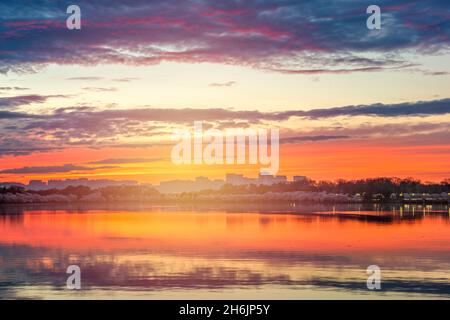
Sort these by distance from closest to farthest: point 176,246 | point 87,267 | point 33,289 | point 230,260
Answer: point 33,289, point 87,267, point 230,260, point 176,246

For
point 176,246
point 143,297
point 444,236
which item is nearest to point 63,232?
point 176,246

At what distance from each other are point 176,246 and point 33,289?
17362 millimetres

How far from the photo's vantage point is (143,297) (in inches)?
973

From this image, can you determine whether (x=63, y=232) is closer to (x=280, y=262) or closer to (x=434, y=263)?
(x=280, y=262)

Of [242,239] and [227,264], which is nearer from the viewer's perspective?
[227,264]

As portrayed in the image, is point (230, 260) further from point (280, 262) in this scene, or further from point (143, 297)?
point (143, 297)

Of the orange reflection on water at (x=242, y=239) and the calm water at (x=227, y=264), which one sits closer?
the calm water at (x=227, y=264)

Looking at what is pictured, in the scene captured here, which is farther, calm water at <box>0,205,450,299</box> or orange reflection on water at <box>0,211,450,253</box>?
orange reflection on water at <box>0,211,450,253</box>
